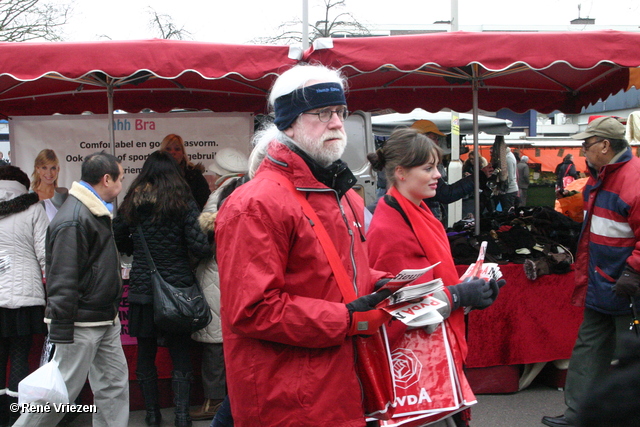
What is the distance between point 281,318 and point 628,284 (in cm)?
262

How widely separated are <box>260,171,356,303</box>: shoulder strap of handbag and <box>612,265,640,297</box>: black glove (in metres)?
2.32

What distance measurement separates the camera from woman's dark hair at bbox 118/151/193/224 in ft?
13.4

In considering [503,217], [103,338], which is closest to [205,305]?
[103,338]

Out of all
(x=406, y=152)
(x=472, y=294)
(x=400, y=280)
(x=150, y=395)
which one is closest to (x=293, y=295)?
(x=400, y=280)

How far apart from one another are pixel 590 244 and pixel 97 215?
3.17m

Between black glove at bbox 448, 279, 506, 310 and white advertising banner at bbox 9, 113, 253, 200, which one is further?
white advertising banner at bbox 9, 113, 253, 200

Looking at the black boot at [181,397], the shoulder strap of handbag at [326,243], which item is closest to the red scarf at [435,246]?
the shoulder strap of handbag at [326,243]

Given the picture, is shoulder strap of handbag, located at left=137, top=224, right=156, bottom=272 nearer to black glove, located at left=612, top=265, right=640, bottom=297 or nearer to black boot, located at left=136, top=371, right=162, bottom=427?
black boot, located at left=136, top=371, right=162, bottom=427

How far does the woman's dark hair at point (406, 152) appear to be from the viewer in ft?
9.58

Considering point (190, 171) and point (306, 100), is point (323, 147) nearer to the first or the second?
point (306, 100)

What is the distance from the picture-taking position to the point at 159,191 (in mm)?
4125

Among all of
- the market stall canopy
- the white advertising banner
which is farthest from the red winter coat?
the market stall canopy

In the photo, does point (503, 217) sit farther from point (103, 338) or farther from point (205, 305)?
point (103, 338)

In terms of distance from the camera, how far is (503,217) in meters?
5.71
